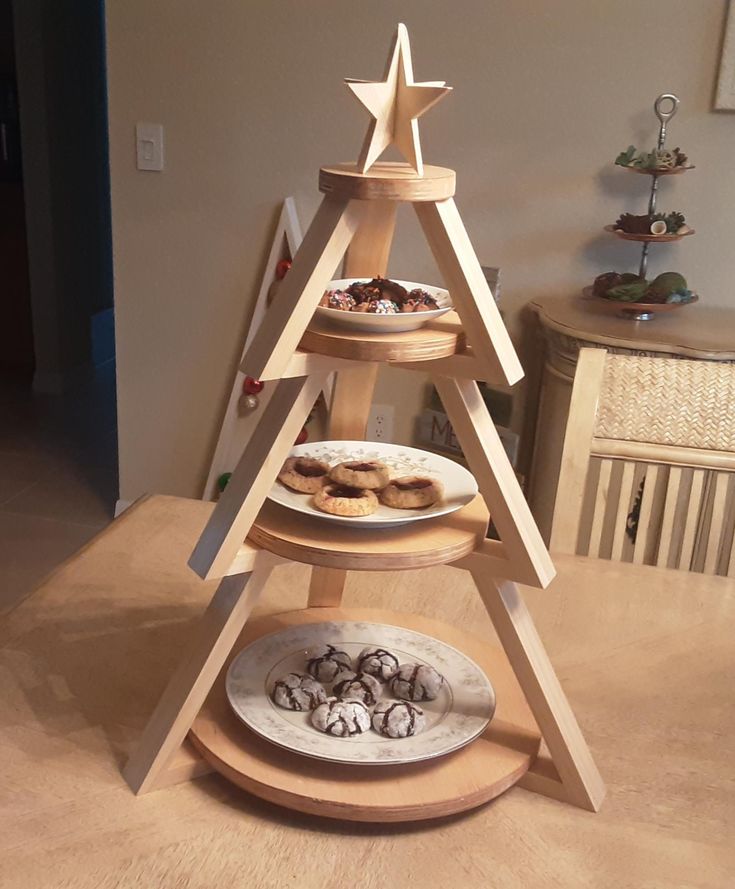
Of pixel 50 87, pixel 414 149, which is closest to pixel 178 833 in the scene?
pixel 414 149

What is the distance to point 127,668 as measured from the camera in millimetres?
1114

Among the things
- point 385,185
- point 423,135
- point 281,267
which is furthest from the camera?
point 281,267

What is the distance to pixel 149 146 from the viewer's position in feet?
8.88

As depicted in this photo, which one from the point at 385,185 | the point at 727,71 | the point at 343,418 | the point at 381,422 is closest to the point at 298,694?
the point at 343,418

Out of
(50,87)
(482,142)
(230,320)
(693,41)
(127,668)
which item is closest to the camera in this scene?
(127,668)

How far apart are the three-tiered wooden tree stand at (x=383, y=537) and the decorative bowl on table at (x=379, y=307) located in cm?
1

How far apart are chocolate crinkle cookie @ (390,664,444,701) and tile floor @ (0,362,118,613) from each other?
1818 millimetres

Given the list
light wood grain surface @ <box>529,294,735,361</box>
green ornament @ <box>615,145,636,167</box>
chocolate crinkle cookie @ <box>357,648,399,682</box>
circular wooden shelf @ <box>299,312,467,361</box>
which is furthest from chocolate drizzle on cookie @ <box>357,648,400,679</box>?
green ornament @ <box>615,145,636,167</box>

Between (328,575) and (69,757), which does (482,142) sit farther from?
(69,757)

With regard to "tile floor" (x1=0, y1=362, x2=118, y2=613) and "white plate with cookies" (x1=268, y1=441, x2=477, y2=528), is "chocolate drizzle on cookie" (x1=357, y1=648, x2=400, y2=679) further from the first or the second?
"tile floor" (x1=0, y1=362, x2=118, y2=613)

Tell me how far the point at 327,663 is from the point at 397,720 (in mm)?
119

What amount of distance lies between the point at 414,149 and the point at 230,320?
2004 mm

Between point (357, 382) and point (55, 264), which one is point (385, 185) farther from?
point (55, 264)

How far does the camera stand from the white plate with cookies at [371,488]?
3.00 feet
